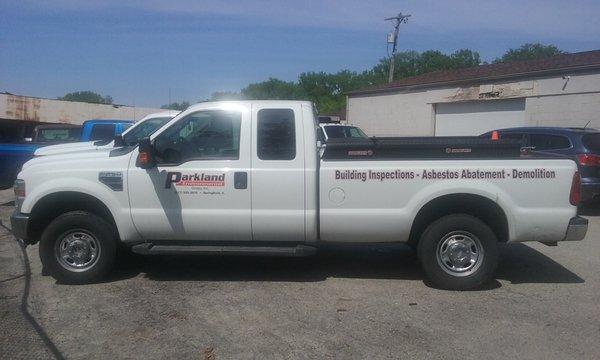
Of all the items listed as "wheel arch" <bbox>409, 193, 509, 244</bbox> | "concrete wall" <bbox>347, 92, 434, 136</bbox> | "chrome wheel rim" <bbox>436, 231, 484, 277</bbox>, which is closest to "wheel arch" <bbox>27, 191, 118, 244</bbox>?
"wheel arch" <bbox>409, 193, 509, 244</bbox>

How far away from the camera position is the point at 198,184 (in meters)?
5.78

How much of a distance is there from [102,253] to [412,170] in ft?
11.4

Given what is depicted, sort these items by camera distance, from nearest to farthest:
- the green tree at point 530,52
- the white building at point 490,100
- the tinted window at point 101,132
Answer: the tinted window at point 101,132 < the white building at point 490,100 < the green tree at point 530,52

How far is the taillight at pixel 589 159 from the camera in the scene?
991 cm

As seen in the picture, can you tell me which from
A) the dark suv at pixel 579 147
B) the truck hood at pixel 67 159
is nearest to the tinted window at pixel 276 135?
the truck hood at pixel 67 159

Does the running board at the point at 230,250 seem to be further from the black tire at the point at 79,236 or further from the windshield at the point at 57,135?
the windshield at the point at 57,135

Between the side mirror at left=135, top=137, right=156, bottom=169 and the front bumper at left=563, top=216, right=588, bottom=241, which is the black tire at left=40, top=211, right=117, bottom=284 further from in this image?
the front bumper at left=563, top=216, right=588, bottom=241

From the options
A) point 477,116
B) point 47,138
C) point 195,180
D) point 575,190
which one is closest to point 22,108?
point 47,138

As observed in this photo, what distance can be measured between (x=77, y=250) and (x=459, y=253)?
4.16 meters

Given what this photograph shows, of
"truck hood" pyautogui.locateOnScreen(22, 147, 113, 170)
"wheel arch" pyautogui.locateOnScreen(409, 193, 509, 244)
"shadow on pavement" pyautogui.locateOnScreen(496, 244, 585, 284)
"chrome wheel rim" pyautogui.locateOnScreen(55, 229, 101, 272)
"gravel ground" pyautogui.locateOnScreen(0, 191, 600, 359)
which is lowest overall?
"gravel ground" pyautogui.locateOnScreen(0, 191, 600, 359)

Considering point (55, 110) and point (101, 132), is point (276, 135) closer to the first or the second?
point (101, 132)

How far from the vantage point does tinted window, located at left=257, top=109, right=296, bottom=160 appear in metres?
5.82

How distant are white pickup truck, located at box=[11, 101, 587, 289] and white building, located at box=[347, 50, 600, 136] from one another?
14.0 m

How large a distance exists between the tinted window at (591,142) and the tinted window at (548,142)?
28 cm
